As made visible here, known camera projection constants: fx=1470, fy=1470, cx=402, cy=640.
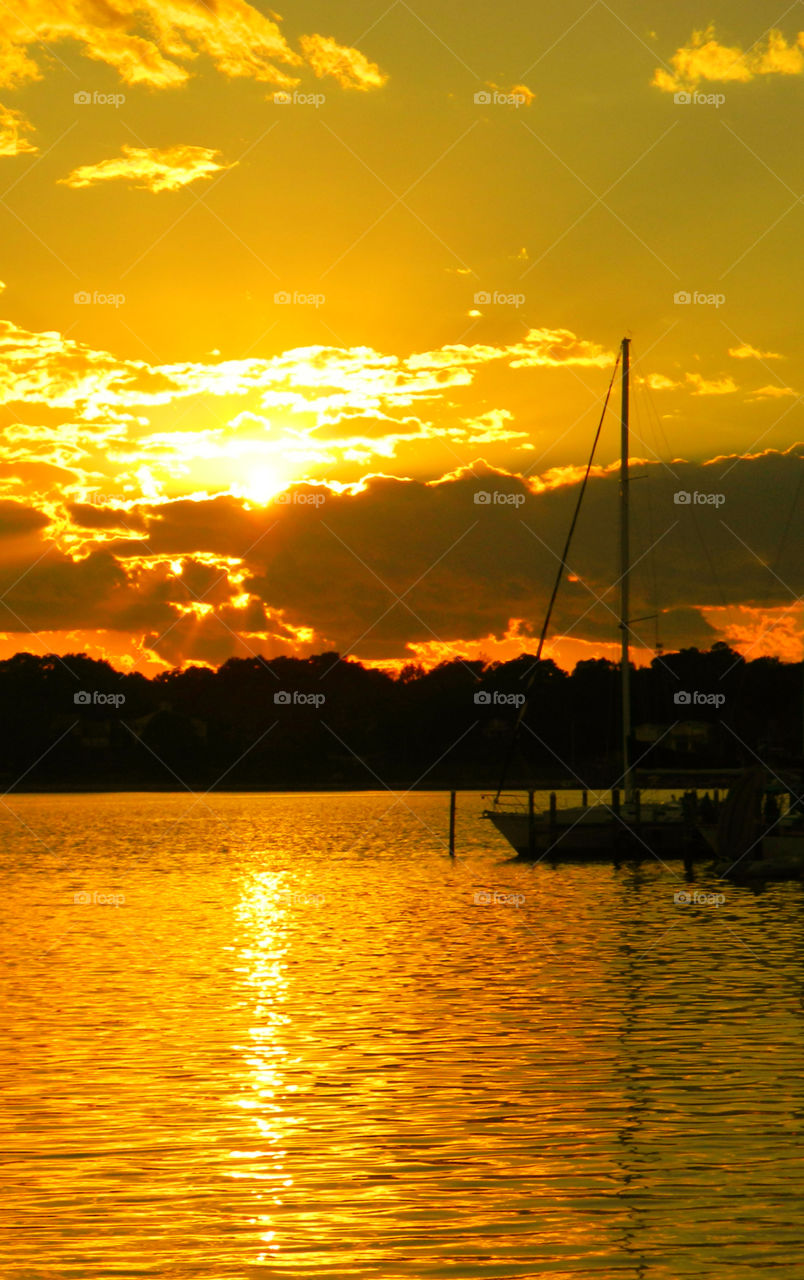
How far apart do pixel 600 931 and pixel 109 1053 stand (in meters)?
19.4

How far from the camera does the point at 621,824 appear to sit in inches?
2458

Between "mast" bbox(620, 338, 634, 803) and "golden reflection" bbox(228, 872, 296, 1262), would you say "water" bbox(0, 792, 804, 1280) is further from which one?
"mast" bbox(620, 338, 634, 803)

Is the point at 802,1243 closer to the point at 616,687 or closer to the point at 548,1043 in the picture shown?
the point at 548,1043

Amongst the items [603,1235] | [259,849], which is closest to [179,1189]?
[603,1235]

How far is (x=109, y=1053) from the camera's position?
22984mm

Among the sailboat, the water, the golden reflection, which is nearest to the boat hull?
the sailboat

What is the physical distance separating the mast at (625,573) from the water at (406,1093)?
44.2 feet

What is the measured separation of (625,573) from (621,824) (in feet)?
35.1

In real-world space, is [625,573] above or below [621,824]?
above

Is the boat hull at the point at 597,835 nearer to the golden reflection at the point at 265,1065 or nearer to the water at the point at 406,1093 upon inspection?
the water at the point at 406,1093

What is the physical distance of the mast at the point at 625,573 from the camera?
5884cm

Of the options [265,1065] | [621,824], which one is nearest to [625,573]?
[621,824]

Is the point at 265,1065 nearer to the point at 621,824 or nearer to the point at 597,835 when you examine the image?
the point at 621,824

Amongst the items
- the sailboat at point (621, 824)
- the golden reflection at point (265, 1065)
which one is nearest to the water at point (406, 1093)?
the golden reflection at point (265, 1065)
